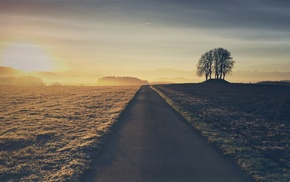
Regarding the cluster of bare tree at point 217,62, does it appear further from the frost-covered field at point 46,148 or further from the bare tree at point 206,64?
the frost-covered field at point 46,148

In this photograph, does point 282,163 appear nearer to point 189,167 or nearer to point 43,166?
point 189,167

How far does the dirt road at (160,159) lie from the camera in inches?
337

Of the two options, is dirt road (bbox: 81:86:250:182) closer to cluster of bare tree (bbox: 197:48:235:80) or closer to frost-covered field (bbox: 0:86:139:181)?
frost-covered field (bbox: 0:86:139:181)

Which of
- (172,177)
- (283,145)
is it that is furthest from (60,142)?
(283,145)

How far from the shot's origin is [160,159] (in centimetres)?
1014

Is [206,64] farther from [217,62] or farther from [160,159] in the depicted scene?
[160,159]

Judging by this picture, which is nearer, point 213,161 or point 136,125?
point 213,161

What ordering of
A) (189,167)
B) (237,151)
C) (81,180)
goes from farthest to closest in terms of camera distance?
(237,151) → (189,167) → (81,180)

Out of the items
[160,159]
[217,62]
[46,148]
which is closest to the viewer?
[160,159]

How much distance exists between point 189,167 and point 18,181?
6.02 metres

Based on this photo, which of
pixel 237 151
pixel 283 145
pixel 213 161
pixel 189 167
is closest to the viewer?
pixel 189 167

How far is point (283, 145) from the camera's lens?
12688 millimetres

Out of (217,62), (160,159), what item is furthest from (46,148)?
(217,62)

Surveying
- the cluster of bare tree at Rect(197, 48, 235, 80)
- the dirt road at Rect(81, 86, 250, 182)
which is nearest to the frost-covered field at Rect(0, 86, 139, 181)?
the dirt road at Rect(81, 86, 250, 182)
